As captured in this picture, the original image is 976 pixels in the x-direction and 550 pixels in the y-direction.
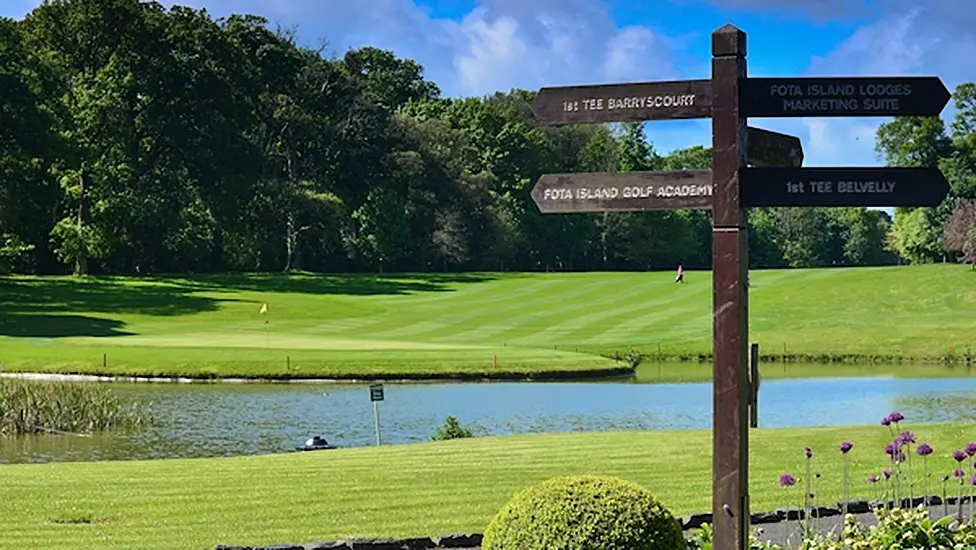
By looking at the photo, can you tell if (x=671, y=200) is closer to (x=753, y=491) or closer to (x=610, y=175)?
(x=610, y=175)

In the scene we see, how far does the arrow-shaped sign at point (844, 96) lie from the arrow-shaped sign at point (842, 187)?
0.31 m

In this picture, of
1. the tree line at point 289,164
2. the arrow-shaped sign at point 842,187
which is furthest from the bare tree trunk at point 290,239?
the arrow-shaped sign at point 842,187

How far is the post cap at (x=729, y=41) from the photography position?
279 inches

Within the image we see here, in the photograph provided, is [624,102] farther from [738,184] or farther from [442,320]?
[442,320]

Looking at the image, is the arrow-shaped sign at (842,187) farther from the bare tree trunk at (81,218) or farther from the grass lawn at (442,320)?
the bare tree trunk at (81,218)

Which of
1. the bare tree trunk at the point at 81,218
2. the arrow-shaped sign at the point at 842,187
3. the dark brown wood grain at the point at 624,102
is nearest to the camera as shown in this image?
the arrow-shaped sign at the point at 842,187

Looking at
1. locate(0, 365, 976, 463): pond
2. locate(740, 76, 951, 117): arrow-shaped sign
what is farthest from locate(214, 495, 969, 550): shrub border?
locate(0, 365, 976, 463): pond

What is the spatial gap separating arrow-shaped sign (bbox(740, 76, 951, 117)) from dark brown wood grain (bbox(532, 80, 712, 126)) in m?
0.27

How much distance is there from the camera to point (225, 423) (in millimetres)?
28031

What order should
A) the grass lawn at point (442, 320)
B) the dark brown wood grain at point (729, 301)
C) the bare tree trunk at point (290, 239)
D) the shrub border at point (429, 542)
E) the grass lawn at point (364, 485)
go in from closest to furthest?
the dark brown wood grain at point (729, 301)
the shrub border at point (429, 542)
the grass lawn at point (364, 485)
the grass lawn at point (442, 320)
the bare tree trunk at point (290, 239)

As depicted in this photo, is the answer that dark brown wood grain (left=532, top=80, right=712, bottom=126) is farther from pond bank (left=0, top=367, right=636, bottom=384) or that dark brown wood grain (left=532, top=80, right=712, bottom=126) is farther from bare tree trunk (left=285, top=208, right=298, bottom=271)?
bare tree trunk (left=285, top=208, right=298, bottom=271)

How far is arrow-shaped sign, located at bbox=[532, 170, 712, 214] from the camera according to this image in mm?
7242

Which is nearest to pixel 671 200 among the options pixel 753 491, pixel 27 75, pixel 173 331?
pixel 753 491

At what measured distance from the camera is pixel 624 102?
24.3 ft
